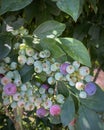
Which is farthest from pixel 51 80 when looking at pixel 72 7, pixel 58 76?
pixel 72 7

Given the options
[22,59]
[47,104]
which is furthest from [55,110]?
[22,59]

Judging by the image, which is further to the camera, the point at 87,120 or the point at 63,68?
the point at 87,120

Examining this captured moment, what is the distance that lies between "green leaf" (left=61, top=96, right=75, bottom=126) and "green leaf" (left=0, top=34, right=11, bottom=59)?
0.47 ft

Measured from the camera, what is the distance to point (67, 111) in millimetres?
638

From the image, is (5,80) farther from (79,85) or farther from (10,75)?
(79,85)

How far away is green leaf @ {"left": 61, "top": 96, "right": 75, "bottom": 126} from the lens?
0.63m

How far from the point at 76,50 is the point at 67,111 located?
0.11 metres

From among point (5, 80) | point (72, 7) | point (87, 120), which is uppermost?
point (72, 7)

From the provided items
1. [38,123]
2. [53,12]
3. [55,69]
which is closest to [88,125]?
[55,69]

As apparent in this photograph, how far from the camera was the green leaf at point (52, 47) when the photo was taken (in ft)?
1.93

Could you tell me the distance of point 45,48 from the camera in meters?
0.59

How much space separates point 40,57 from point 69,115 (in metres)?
0.12

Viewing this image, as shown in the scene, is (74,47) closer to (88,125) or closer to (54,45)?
(54,45)

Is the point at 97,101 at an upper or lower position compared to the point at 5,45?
lower
